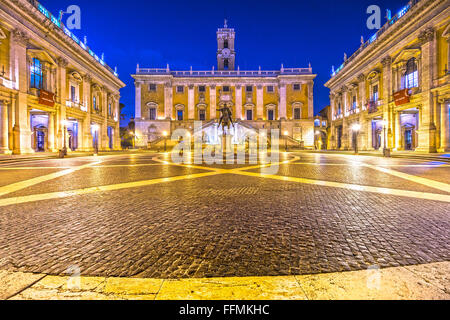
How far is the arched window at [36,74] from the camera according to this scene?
2045 cm

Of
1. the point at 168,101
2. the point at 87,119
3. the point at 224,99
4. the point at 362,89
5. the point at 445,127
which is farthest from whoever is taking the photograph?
the point at 224,99

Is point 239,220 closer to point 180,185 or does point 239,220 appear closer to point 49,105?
point 180,185

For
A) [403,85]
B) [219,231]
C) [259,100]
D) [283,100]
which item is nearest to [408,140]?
[403,85]

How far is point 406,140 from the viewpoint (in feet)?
84.8

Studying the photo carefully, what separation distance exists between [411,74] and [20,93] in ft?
117

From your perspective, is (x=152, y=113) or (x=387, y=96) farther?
(x=152, y=113)

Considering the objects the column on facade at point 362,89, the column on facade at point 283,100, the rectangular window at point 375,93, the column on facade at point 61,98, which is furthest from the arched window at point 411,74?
the column on facade at point 61,98

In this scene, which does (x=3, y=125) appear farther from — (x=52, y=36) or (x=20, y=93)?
(x=52, y=36)

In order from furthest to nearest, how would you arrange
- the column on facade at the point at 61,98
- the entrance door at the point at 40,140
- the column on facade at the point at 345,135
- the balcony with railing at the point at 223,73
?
the balcony with railing at the point at 223,73
the column on facade at the point at 345,135
the entrance door at the point at 40,140
the column on facade at the point at 61,98

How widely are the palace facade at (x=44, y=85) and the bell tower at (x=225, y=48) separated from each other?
86.6ft

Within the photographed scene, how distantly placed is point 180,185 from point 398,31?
1073 inches

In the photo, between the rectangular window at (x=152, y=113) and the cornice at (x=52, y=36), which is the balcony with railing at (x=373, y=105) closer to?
the cornice at (x=52, y=36)

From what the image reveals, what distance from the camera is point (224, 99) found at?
44938 millimetres

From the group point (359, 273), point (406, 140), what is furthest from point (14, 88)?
point (406, 140)
